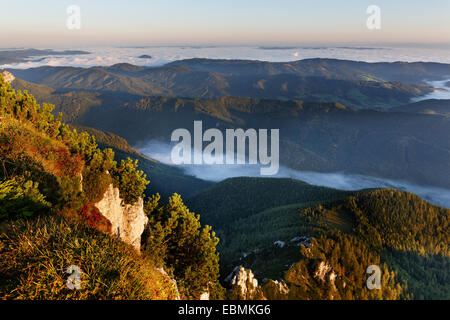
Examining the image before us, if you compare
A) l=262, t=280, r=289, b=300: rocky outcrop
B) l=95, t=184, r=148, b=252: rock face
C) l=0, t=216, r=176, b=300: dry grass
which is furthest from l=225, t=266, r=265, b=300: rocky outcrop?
l=0, t=216, r=176, b=300: dry grass

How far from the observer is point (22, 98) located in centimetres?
2919

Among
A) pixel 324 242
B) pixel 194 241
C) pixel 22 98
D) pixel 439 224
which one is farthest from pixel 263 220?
pixel 22 98

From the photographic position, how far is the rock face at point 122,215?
22.1m

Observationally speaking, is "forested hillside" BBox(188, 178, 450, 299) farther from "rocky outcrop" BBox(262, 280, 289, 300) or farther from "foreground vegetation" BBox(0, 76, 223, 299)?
"foreground vegetation" BBox(0, 76, 223, 299)

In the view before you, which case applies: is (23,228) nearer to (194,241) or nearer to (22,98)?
(194,241)

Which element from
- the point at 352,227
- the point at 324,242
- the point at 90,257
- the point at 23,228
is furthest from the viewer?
the point at 352,227

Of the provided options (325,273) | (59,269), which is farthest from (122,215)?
(325,273)

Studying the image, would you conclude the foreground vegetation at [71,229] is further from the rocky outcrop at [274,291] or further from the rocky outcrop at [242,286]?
the rocky outcrop at [274,291]

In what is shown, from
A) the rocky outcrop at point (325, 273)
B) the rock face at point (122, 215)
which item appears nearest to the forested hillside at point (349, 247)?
the rocky outcrop at point (325, 273)

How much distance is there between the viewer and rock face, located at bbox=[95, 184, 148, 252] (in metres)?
22.1
